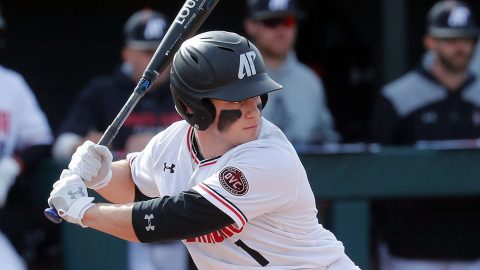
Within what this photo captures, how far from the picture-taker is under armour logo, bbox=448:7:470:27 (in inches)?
250

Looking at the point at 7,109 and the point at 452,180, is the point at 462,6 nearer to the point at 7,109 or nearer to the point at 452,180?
the point at 452,180

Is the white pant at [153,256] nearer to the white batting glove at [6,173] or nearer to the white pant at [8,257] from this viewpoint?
the white pant at [8,257]

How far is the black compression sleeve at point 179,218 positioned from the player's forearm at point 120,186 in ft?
1.51

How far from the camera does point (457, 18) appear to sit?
6.38 m

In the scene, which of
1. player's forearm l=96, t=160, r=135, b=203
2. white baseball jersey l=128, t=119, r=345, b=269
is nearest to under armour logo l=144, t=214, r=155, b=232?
white baseball jersey l=128, t=119, r=345, b=269

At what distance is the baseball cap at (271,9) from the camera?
6445 millimetres

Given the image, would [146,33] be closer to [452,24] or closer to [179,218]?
[452,24]

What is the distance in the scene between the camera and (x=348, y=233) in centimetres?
606

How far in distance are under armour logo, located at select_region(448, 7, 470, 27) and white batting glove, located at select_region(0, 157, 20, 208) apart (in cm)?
240

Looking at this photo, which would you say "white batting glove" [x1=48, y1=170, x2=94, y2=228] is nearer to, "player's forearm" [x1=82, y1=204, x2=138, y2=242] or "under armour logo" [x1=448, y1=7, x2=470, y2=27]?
"player's forearm" [x1=82, y1=204, x2=138, y2=242]

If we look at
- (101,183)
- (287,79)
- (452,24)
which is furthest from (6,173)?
(452,24)

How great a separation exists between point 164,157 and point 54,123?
4.57 meters

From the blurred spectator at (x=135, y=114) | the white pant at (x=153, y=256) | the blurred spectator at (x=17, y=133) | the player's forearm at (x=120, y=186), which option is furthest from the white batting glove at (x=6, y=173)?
the player's forearm at (x=120, y=186)

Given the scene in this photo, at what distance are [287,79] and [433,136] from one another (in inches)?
33.0
